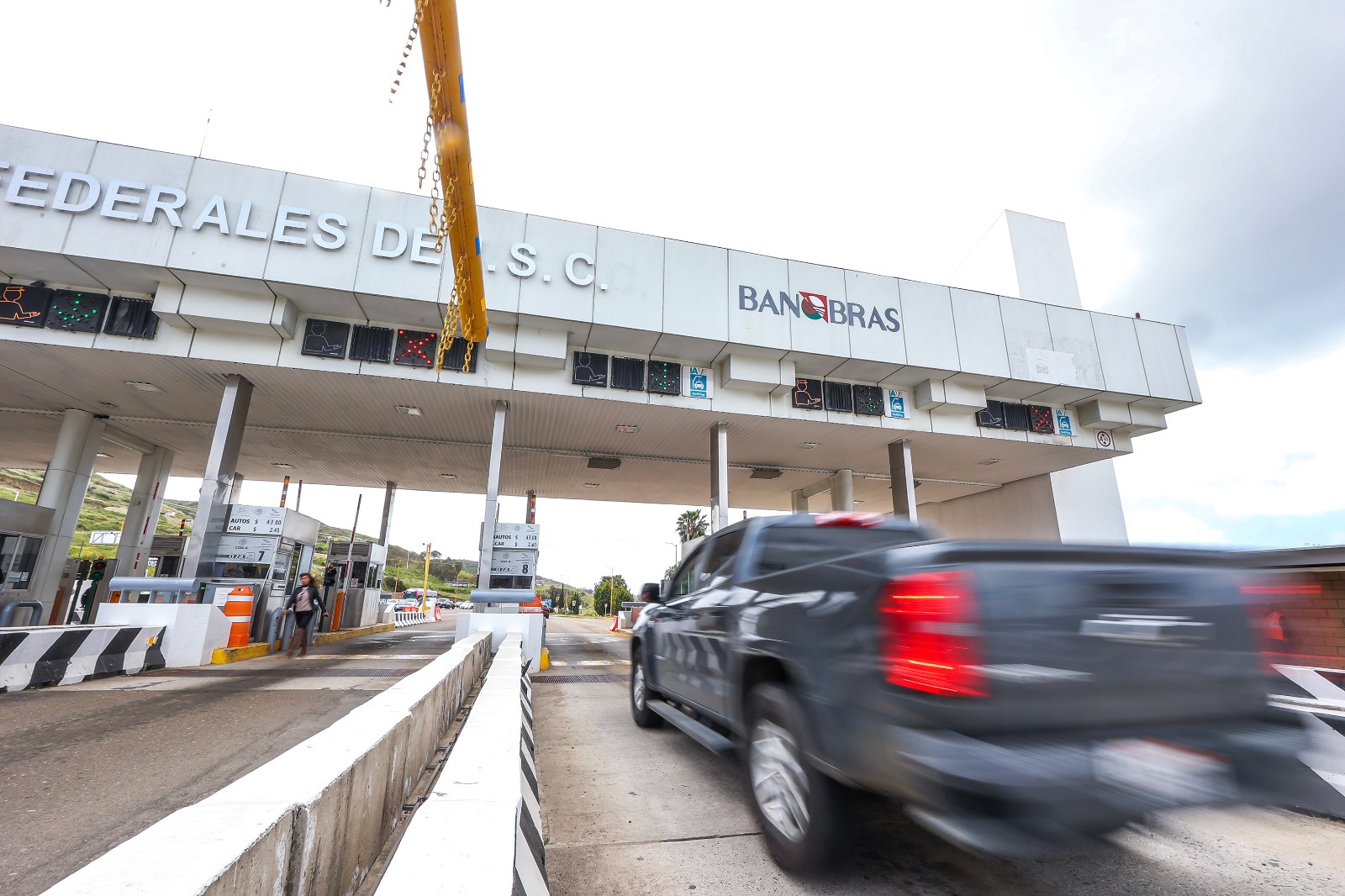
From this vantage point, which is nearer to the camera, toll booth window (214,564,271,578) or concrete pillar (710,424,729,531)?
toll booth window (214,564,271,578)

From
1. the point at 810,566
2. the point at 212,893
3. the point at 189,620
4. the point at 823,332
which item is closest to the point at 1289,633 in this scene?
the point at 810,566

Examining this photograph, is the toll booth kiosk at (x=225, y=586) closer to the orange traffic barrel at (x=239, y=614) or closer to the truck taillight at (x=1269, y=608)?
the orange traffic barrel at (x=239, y=614)

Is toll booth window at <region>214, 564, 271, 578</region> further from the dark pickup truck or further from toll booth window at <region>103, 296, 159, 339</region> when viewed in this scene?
the dark pickup truck

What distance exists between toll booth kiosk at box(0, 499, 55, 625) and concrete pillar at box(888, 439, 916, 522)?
18970 mm

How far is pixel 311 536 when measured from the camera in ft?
43.2

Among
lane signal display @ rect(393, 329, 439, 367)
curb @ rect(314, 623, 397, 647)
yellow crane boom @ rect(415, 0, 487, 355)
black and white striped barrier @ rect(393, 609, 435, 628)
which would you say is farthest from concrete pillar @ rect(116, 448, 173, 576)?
yellow crane boom @ rect(415, 0, 487, 355)

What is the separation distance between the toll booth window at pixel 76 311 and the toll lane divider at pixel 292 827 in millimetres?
11855

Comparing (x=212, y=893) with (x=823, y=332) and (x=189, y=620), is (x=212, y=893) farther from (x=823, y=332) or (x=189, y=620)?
(x=823, y=332)

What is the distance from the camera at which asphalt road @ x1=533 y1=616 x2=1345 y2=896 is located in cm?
238

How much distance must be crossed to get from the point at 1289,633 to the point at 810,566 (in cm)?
203

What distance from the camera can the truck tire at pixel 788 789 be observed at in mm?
2289

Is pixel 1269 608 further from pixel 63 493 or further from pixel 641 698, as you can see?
pixel 63 493

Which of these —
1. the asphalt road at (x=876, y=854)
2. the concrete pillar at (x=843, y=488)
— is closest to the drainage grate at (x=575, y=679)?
the asphalt road at (x=876, y=854)

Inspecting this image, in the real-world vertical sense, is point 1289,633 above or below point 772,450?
below
